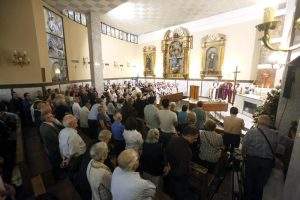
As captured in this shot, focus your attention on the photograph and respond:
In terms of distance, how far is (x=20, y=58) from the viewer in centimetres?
740

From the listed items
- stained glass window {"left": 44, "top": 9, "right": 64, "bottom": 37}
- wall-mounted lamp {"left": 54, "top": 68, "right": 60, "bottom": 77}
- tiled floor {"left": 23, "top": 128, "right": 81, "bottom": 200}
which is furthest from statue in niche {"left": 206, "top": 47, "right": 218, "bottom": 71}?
tiled floor {"left": 23, "top": 128, "right": 81, "bottom": 200}

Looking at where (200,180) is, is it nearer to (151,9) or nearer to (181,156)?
(181,156)

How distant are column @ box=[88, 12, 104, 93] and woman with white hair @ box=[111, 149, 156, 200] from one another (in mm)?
10240

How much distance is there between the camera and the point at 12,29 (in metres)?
7.28

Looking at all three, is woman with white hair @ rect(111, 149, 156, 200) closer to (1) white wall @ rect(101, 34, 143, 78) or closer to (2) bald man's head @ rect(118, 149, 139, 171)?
(2) bald man's head @ rect(118, 149, 139, 171)

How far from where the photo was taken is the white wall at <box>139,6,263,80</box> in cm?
1122

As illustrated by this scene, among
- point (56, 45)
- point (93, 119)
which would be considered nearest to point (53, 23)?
point (56, 45)

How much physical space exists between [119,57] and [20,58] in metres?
10.2

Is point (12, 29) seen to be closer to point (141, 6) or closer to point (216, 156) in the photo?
point (141, 6)

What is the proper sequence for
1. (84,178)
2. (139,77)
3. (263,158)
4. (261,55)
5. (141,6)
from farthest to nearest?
(139,77) < (141,6) < (261,55) < (263,158) < (84,178)

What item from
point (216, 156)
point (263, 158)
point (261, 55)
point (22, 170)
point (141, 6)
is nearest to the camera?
point (263, 158)

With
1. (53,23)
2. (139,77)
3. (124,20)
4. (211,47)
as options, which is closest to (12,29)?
(53,23)

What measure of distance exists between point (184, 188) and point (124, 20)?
1398 centimetres

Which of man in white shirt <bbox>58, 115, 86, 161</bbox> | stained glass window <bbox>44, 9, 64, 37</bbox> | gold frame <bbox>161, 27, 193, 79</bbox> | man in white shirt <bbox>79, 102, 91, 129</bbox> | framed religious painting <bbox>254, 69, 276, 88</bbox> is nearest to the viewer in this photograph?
man in white shirt <bbox>58, 115, 86, 161</bbox>
